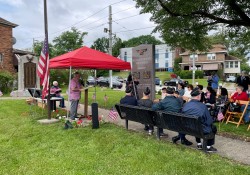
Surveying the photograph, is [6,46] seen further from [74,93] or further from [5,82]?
[74,93]

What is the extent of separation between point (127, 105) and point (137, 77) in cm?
630

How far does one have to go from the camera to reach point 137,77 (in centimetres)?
1488

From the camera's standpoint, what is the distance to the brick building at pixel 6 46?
1220 inches

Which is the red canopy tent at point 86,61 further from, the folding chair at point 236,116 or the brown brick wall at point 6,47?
the brown brick wall at point 6,47

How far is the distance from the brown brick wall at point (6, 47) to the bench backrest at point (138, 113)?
25.6 m

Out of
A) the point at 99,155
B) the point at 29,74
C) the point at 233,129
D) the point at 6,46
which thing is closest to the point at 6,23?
the point at 6,46

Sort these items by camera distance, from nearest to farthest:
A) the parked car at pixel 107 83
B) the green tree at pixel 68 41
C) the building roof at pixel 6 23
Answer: the building roof at pixel 6 23 → the parked car at pixel 107 83 → the green tree at pixel 68 41

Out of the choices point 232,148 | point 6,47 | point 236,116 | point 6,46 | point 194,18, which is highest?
point 6,46

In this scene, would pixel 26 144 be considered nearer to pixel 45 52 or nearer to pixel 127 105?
pixel 127 105

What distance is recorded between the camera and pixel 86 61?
9.55 metres

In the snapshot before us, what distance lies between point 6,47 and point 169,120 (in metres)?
28.5

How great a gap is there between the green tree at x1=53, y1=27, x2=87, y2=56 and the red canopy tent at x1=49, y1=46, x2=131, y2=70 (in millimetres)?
51413

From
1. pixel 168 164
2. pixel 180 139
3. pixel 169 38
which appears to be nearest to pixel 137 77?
pixel 169 38

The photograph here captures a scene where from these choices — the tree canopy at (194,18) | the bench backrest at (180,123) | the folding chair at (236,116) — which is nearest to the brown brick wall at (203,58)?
the tree canopy at (194,18)
